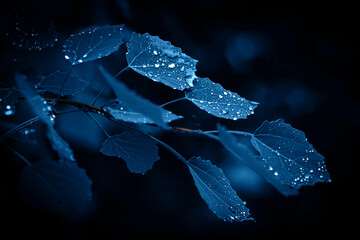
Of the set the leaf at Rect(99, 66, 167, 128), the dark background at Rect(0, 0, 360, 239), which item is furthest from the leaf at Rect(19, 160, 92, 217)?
the dark background at Rect(0, 0, 360, 239)

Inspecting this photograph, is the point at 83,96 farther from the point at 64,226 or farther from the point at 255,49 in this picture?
the point at 255,49

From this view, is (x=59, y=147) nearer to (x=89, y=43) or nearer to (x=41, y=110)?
(x=41, y=110)

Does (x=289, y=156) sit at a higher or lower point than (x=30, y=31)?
lower

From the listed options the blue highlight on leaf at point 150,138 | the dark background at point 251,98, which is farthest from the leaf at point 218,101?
the dark background at point 251,98

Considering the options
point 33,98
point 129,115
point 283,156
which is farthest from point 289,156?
point 33,98

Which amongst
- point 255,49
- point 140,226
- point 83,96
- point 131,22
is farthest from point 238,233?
point 131,22

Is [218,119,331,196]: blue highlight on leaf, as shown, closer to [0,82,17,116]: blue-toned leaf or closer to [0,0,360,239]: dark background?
[0,82,17,116]: blue-toned leaf
